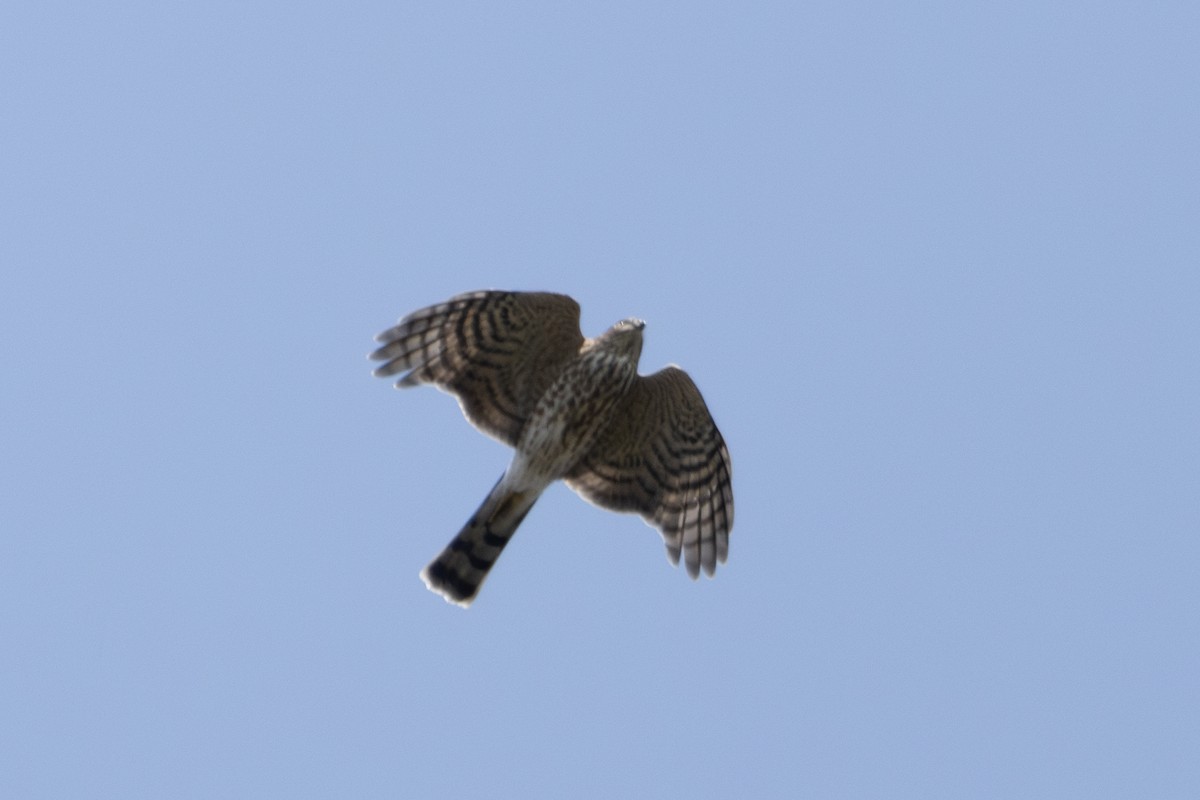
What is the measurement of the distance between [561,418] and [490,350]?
67 cm

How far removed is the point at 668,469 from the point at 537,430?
110 centimetres

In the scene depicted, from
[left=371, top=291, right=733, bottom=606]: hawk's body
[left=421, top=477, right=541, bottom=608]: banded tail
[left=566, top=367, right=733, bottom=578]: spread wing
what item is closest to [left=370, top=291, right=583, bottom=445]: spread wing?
[left=371, top=291, right=733, bottom=606]: hawk's body

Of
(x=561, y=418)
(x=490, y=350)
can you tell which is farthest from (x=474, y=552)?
(x=490, y=350)

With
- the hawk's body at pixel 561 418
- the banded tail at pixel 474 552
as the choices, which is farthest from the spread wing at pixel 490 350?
the banded tail at pixel 474 552

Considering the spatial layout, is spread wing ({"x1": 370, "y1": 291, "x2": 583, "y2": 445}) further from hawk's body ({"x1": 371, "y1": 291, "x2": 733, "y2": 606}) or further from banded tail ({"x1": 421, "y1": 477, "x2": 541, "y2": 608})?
banded tail ({"x1": 421, "y1": 477, "x2": 541, "y2": 608})

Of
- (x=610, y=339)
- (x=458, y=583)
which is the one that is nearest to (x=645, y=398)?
(x=610, y=339)

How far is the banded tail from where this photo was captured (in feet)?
52.4

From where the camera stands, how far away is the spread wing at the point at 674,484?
52.9ft

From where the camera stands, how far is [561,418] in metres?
15.6

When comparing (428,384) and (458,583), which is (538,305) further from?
(458,583)

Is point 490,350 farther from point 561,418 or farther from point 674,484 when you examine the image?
point 674,484

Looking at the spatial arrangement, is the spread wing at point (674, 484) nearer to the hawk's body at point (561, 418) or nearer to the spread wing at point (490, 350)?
the hawk's body at point (561, 418)

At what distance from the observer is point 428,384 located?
51.3ft

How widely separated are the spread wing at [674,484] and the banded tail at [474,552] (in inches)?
20.0
